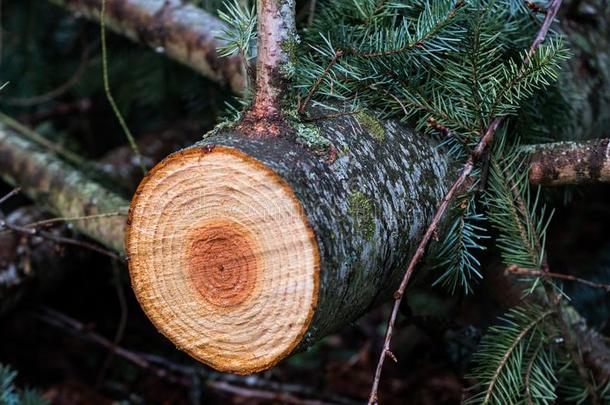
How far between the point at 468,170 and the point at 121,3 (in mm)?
1274

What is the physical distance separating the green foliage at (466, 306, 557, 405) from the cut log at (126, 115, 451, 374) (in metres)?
0.32

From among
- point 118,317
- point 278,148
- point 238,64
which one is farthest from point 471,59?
point 118,317

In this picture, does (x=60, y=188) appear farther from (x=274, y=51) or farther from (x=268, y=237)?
(x=268, y=237)

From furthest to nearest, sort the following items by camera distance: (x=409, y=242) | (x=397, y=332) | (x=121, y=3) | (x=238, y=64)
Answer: (x=397, y=332) < (x=121, y=3) < (x=238, y=64) < (x=409, y=242)

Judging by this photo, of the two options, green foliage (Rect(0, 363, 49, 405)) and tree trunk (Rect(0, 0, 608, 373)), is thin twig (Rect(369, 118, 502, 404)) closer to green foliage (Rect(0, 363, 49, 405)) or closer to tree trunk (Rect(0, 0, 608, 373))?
tree trunk (Rect(0, 0, 608, 373))

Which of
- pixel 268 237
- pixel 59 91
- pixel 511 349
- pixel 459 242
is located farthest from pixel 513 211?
pixel 59 91

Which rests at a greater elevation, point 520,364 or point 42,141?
point 42,141

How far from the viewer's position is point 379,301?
4.31 feet

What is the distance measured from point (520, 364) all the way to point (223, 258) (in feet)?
2.12

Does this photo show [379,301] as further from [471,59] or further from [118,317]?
[118,317]

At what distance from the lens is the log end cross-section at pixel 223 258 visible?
101 cm

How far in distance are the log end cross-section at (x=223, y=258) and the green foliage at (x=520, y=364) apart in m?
0.48

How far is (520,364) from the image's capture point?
134 centimetres

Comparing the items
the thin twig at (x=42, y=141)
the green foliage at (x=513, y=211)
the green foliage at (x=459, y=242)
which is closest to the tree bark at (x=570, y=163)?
the green foliage at (x=513, y=211)
